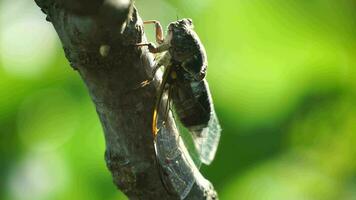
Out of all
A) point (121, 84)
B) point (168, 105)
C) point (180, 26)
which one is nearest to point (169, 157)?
point (168, 105)

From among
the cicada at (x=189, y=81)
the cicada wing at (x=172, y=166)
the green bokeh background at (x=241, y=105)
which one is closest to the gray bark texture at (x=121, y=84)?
the cicada wing at (x=172, y=166)

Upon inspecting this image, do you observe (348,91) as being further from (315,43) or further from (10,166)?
(10,166)

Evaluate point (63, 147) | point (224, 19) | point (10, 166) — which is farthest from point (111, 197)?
point (224, 19)

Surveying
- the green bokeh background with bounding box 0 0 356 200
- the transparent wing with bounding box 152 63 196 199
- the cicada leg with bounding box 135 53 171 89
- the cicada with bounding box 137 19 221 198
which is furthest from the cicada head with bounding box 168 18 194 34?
the transparent wing with bounding box 152 63 196 199

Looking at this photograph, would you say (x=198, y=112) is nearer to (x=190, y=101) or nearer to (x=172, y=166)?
(x=190, y=101)

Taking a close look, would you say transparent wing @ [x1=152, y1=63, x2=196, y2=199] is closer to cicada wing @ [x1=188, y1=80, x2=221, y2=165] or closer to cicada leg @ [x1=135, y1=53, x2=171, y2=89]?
Result: cicada leg @ [x1=135, y1=53, x2=171, y2=89]

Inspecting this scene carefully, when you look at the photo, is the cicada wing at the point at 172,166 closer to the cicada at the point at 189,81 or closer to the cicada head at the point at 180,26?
the cicada at the point at 189,81
